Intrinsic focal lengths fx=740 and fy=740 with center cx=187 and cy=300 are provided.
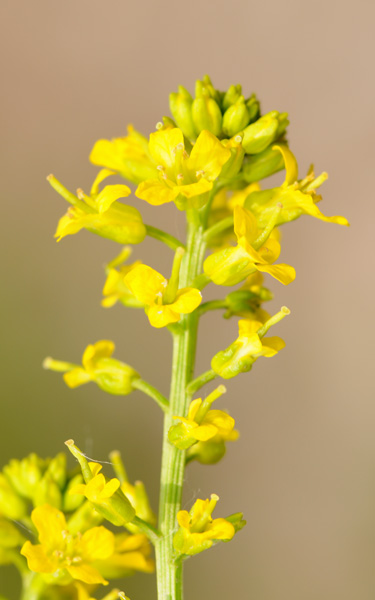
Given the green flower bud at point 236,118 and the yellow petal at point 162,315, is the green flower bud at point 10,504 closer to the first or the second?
the yellow petal at point 162,315

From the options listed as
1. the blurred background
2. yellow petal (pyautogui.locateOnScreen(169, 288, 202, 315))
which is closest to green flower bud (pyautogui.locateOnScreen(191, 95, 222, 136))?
yellow petal (pyautogui.locateOnScreen(169, 288, 202, 315))

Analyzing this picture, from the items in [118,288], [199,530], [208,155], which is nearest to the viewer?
[199,530]

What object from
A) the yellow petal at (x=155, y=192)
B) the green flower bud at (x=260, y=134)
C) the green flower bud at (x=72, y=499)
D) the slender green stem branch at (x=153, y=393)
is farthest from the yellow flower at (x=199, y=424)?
the green flower bud at (x=260, y=134)

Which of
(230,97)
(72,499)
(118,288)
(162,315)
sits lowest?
(72,499)

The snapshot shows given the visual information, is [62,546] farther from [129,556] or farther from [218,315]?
[218,315]

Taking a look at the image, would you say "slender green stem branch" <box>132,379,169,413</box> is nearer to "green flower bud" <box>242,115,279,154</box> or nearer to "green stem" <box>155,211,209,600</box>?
"green stem" <box>155,211,209,600</box>

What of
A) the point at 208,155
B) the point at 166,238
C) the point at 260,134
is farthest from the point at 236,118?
the point at 166,238
